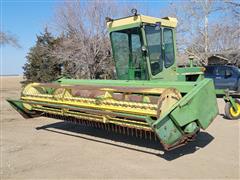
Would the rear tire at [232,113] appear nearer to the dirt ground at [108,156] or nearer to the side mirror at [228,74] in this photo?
the dirt ground at [108,156]

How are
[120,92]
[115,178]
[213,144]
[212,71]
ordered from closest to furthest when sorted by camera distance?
[115,178]
[120,92]
[213,144]
[212,71]

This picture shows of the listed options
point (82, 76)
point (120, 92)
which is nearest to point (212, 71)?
point (82, 76)

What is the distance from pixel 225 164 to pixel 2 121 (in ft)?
22.1

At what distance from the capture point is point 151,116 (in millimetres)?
5238

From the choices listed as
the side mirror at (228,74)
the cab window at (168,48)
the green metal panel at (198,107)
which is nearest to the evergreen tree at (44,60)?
the side mirror at (228,74)

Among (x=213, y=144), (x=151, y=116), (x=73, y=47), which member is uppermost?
(x=73, y=47)

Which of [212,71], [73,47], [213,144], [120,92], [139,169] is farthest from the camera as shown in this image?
[73,47]

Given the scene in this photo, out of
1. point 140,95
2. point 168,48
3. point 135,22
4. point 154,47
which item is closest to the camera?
point 140,95

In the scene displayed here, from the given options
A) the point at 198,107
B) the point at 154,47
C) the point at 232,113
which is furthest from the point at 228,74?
the point at 198,107

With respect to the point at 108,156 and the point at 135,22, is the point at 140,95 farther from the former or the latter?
the point at 135,22

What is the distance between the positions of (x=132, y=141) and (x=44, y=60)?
49.9ft

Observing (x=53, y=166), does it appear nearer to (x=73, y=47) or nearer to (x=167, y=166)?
(x=167, y=166)

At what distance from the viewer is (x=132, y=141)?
22.4 feet

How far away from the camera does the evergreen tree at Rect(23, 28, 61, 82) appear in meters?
20.8
